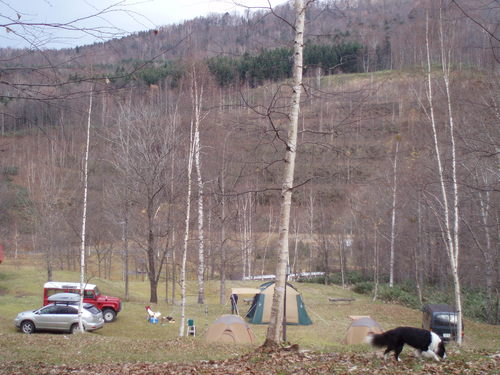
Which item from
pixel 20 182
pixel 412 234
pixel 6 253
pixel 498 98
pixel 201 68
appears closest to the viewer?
pixel 498 98

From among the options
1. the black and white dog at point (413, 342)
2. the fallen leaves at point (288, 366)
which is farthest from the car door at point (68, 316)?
the black and white dog at point (413, 342)

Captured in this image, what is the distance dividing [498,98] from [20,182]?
153ft

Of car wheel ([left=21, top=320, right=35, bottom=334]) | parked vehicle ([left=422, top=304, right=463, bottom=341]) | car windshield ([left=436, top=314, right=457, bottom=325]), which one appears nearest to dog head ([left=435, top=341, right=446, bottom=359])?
parked vehicle ([left=422, top=304, right=463, bottom=341])

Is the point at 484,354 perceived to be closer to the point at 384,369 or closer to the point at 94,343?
the point at 384,369

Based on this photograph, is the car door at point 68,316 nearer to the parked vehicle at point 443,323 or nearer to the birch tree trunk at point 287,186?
the birch tree trunk at point 287,186

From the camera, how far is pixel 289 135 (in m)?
7.77

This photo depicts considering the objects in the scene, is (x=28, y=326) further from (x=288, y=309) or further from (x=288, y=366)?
(x=288, y=366)

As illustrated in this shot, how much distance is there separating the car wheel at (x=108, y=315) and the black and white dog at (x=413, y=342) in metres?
15.3

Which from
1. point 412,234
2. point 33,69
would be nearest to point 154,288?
point 412,234

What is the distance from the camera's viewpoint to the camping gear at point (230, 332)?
14133 millimetres

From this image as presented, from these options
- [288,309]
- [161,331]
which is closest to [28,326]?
[161,331]

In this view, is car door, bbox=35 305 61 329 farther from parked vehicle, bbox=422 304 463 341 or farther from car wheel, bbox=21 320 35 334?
parked vehicle, bbox=422 304 463 341

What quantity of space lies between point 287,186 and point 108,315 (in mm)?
15436

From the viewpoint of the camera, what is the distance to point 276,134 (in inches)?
298
